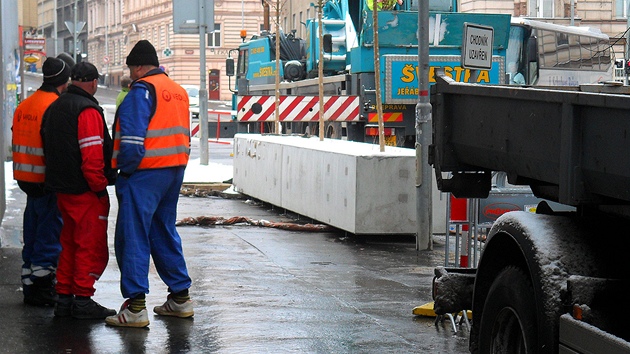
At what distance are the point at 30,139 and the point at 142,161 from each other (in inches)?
52.6

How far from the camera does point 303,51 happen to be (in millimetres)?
30781

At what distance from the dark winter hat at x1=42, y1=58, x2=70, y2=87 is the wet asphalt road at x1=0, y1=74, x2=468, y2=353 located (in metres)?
1.63

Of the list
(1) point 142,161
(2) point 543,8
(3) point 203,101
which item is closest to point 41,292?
(1) point 142,161

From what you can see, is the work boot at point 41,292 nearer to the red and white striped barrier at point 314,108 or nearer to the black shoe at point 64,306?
the black shoe at point 64,306

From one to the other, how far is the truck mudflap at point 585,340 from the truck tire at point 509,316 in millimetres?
320

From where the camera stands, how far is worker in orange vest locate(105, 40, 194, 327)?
Answer: 765 cm

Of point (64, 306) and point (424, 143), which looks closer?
point (64, 306)

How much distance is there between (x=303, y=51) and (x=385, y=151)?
1764 cm

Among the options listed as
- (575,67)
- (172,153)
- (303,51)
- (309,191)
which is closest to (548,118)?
(172,153)

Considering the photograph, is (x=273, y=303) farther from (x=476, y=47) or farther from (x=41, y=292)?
(x=476, y=47)

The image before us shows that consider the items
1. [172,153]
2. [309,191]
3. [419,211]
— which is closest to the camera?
[172,153]

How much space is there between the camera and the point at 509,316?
5070 mm

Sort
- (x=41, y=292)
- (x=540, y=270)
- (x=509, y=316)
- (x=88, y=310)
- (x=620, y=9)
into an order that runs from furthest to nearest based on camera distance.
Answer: (x=620, y=9), (x=41, y=292), (x=88, y=310), (x=509, y=316), (x=540, y=270)

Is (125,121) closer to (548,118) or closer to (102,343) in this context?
(102,343)
